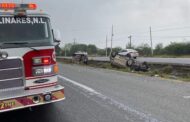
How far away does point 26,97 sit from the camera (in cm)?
612

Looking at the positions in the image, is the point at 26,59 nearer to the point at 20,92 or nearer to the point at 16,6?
the point at 20,92

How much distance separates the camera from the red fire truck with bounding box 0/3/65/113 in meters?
6.24

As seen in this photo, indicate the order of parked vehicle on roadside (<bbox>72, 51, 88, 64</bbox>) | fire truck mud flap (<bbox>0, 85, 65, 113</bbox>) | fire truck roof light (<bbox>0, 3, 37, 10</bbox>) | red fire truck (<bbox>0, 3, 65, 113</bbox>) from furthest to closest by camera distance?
parked vehicle on roadside (<bbox>72, 51, 88, 64</bbox>) < fire truck roof light (<bbox>0, 3, 37, 10</bbox>) < red fire truck (<bbox>0, 3, 65, 113</bbox>) < fire truck mud flap (<bbox>0, 85, 65, 113</bbox>)

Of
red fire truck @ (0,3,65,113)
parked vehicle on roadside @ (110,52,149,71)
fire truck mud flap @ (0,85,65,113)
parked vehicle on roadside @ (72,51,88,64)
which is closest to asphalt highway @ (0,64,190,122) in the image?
fire truck mud flap @ (0,85,65,113)

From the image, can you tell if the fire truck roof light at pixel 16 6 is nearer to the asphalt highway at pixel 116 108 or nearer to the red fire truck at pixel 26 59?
the red fire truck at pixel 26 59

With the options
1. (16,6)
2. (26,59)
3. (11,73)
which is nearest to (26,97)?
(11,73)

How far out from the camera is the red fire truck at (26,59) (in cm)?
624

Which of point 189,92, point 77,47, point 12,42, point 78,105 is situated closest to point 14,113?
point 78,105

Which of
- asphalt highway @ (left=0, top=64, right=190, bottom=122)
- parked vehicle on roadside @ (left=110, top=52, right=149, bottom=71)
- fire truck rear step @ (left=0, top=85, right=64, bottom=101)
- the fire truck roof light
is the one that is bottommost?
asphalt highway @ (left=0, top=64, right=190, bottom=122)

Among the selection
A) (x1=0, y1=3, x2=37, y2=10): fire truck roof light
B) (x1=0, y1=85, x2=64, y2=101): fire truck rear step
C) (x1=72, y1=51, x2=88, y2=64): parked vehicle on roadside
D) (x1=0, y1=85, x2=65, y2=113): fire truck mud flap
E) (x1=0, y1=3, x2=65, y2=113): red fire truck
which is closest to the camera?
(x1=0, y1=85, x2=65, y2=113): fire truck mud flap

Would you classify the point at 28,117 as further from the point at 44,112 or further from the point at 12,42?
the point at 12,42

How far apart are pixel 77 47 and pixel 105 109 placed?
103461mm

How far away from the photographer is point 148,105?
8.09 metres

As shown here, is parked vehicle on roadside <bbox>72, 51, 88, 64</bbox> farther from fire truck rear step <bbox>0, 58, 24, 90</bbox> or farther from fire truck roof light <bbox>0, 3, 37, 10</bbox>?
fire truck rear step <bbox>0, 58, 24, 90</bbox>
